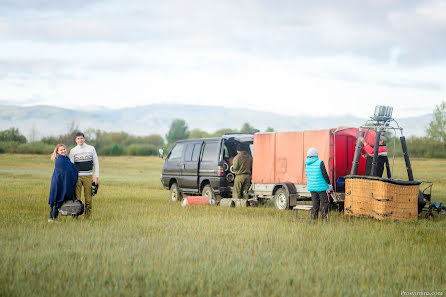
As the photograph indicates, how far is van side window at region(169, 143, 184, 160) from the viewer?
2100cm

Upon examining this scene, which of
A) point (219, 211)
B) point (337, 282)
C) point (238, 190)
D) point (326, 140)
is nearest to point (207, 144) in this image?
point (238, 190)

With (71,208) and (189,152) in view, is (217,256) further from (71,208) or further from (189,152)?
(189,152)

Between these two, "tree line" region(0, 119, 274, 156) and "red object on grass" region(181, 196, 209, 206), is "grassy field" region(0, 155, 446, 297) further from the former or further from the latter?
"tree line" region(0, 119, 274, 156)

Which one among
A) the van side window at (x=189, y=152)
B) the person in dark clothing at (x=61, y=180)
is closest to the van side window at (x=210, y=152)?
the van side window at (x=189, y=152)

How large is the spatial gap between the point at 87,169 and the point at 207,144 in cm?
643

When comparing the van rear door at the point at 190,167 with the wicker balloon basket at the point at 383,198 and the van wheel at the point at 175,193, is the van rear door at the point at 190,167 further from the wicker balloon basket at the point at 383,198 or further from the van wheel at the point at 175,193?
the wicker balloon basket at the point at 383,198

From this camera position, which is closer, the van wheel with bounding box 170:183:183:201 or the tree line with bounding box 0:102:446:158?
the van wheel with bounding box 170:183:183:201

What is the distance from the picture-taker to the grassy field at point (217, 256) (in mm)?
7074

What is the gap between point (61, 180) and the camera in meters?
13.0

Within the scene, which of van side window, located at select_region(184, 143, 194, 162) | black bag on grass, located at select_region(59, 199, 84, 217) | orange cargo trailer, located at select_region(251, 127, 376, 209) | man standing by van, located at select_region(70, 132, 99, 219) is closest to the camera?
black bag on grass, located at select_region(59, 199, 84, 217)

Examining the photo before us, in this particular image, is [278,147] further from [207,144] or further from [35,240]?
[35,240]

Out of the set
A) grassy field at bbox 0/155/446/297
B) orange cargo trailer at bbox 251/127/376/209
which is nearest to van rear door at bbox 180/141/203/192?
orange cargo trailer at bbox 251/127/376/209

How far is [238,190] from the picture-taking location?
1866cm

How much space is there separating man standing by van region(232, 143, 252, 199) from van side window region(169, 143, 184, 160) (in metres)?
3.02
